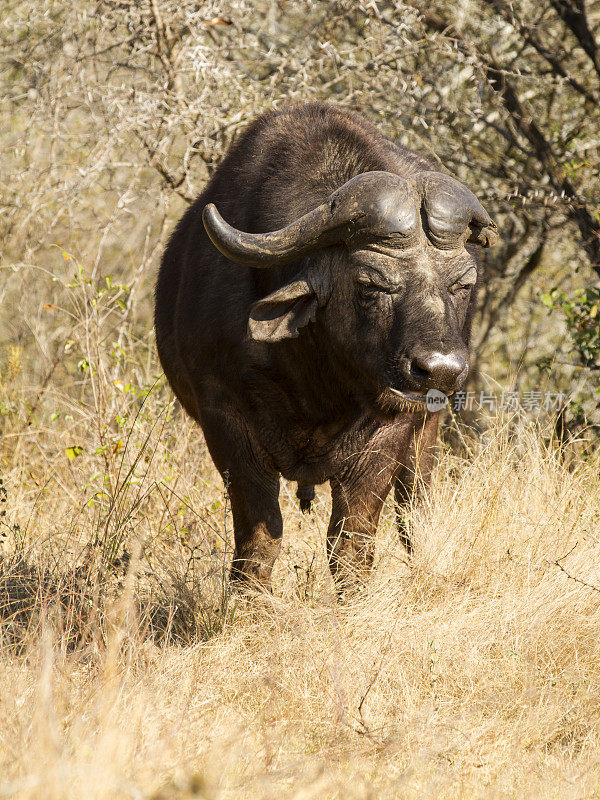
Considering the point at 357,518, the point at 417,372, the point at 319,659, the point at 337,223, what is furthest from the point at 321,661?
the point at 337,223

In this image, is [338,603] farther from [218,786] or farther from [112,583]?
[218,786]

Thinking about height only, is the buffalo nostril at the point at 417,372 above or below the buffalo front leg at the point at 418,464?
above

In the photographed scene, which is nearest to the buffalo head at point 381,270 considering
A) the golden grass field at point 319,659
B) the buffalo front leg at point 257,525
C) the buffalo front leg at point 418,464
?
the buffalo front leg at point 257,525

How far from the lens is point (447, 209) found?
3.75 metres

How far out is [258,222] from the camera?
13.8 feet

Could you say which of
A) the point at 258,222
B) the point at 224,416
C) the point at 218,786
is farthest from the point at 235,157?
the point at 218,786

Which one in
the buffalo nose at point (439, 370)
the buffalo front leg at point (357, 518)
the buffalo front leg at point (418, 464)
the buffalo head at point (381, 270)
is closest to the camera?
the buffalo nose at point (439, 370)

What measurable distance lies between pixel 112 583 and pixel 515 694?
1.71m

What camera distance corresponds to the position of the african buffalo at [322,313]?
369cm

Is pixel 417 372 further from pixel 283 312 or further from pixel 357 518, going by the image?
pixel 357 518

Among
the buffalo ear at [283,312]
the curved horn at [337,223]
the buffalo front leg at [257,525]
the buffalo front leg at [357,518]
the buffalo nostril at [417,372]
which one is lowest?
the buffalo front leg at [257,525]

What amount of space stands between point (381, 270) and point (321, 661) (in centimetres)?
146

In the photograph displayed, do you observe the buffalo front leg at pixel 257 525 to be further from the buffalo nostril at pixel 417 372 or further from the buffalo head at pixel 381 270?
the buffalo nostril at pixel 417 372

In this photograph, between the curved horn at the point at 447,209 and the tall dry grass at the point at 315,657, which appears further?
the curved horn at the point at 447,209
